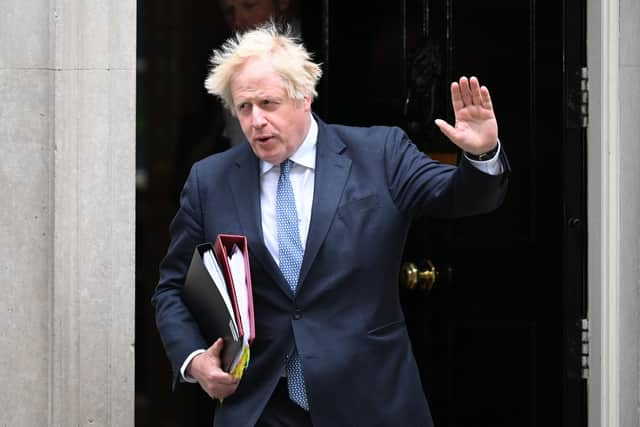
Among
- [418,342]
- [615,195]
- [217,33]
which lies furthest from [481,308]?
[217,33]

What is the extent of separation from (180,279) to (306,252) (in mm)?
416

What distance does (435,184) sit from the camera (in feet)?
9.53

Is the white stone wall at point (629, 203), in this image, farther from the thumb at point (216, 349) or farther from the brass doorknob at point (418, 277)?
the thumb at point (216, 349)

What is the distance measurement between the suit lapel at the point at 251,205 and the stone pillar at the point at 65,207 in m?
0.93

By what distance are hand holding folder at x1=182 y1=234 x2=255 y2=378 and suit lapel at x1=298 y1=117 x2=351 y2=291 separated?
0.63ft

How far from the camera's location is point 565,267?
4.59 metres

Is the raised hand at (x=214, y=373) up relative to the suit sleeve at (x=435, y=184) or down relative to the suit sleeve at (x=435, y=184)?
down

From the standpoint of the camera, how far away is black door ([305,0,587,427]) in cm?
466

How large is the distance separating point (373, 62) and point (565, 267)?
118cm

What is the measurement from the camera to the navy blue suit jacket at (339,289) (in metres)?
2.92

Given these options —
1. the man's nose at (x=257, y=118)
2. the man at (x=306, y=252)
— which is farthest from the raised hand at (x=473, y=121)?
the man's nose at (x=257, y=118)

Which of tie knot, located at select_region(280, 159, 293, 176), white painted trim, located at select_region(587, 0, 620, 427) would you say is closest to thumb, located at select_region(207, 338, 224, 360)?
tie knot, located at select_region(280, 159, 293, 176)

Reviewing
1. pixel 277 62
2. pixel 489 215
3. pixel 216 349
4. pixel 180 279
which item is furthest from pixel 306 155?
pixel 489 215

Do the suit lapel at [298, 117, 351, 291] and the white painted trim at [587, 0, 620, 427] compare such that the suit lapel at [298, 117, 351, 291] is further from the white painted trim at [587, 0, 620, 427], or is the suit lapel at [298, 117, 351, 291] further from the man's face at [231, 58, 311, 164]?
the white painted trim at [587, 0, 620, 427]
